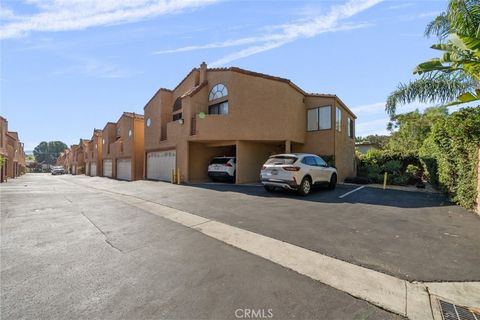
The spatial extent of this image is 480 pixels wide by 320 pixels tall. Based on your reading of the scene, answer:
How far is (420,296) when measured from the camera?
9.90 ft

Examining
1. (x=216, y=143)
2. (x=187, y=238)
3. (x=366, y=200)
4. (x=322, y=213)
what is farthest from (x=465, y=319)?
(x=216, y=143)

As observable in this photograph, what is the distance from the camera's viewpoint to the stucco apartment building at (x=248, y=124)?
1619 centimetres

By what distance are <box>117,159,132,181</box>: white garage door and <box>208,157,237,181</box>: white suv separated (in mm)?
12879

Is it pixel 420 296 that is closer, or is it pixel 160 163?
pixel 420 296

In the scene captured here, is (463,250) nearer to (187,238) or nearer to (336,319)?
(336,319)

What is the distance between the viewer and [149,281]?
11.2 ft

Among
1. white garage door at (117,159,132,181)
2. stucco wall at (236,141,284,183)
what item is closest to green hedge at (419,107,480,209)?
stucco wall at (236,141,284,183)

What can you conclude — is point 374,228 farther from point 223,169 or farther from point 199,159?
point 199,159

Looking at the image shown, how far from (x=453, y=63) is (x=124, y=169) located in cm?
2870

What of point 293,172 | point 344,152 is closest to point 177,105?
point 344,152

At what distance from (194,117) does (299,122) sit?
717cm

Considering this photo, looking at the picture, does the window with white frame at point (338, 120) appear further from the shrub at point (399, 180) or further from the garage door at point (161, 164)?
the garage door at point (161, 164)

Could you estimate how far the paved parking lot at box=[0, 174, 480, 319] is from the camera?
285 cm

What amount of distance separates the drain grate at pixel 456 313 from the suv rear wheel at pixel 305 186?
7.47 m
